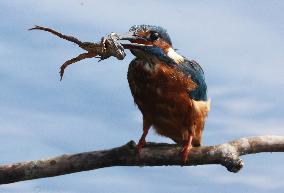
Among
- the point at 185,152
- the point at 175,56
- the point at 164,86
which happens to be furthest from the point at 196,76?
the point at 185,152

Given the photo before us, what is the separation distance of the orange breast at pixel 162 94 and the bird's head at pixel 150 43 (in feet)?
0.33

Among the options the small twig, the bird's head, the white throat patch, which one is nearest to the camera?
the small twig

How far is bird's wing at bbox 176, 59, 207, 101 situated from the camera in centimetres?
516

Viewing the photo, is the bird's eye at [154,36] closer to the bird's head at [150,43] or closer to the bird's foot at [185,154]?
the bird's head at [150,43]

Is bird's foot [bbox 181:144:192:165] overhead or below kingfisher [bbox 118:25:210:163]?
below

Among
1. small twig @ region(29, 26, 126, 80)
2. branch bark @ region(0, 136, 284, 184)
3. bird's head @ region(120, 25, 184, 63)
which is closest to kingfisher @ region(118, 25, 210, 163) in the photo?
bird's head @ region(120, 25, 184, 63)

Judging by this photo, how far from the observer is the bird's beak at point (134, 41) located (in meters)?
4.55

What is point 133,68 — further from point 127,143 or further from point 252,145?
point 252,145

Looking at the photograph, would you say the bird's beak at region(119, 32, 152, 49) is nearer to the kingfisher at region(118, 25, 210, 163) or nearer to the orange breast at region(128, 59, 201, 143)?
the kingfisher at region(118, 25, 210, 163)

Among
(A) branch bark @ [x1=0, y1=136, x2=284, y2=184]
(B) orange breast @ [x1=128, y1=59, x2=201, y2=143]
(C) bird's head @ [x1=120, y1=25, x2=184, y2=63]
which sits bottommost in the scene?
(A) branch bark @ [x1=0, y1=136, x2=284, y2=184]

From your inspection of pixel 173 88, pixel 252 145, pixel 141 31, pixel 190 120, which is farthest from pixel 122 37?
pixel 252 145

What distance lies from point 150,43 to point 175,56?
36cm

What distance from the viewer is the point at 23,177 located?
487cm

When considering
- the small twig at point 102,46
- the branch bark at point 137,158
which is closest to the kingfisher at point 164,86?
the branch bark at point 137,158
